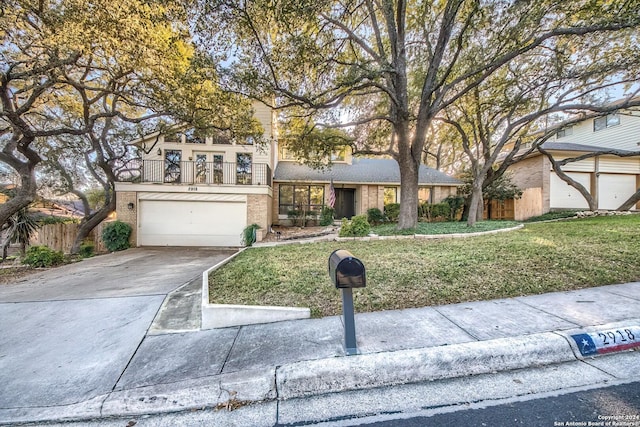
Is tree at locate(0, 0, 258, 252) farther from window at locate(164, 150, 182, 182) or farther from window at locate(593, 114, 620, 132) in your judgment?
window at locate(593, 114, 620, 132)

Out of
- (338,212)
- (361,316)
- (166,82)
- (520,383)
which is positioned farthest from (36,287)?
(338,212)

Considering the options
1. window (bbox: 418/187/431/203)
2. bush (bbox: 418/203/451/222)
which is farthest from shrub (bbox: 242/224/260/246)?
window (bbox: 418/187/431/203)

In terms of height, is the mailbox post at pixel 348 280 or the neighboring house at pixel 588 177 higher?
the neighboring house at pixel 588 177

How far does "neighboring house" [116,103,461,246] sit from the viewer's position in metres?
12.9

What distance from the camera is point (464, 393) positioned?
2.15 m

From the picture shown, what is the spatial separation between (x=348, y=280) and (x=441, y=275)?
2800 mm

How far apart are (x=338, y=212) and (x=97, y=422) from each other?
15.9 meters

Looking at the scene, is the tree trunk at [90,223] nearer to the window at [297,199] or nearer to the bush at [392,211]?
the window at [297,199]

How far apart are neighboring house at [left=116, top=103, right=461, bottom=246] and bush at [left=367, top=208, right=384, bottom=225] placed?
68 cm

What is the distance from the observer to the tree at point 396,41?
6898 mm

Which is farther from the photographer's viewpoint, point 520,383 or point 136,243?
point 136,243

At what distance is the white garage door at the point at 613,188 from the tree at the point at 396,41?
9.78 metres

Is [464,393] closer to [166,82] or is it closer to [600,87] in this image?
[166,82]

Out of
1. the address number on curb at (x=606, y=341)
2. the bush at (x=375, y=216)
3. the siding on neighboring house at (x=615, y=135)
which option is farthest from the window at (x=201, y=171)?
the siding on neighboring house at (x=615, y=135)
